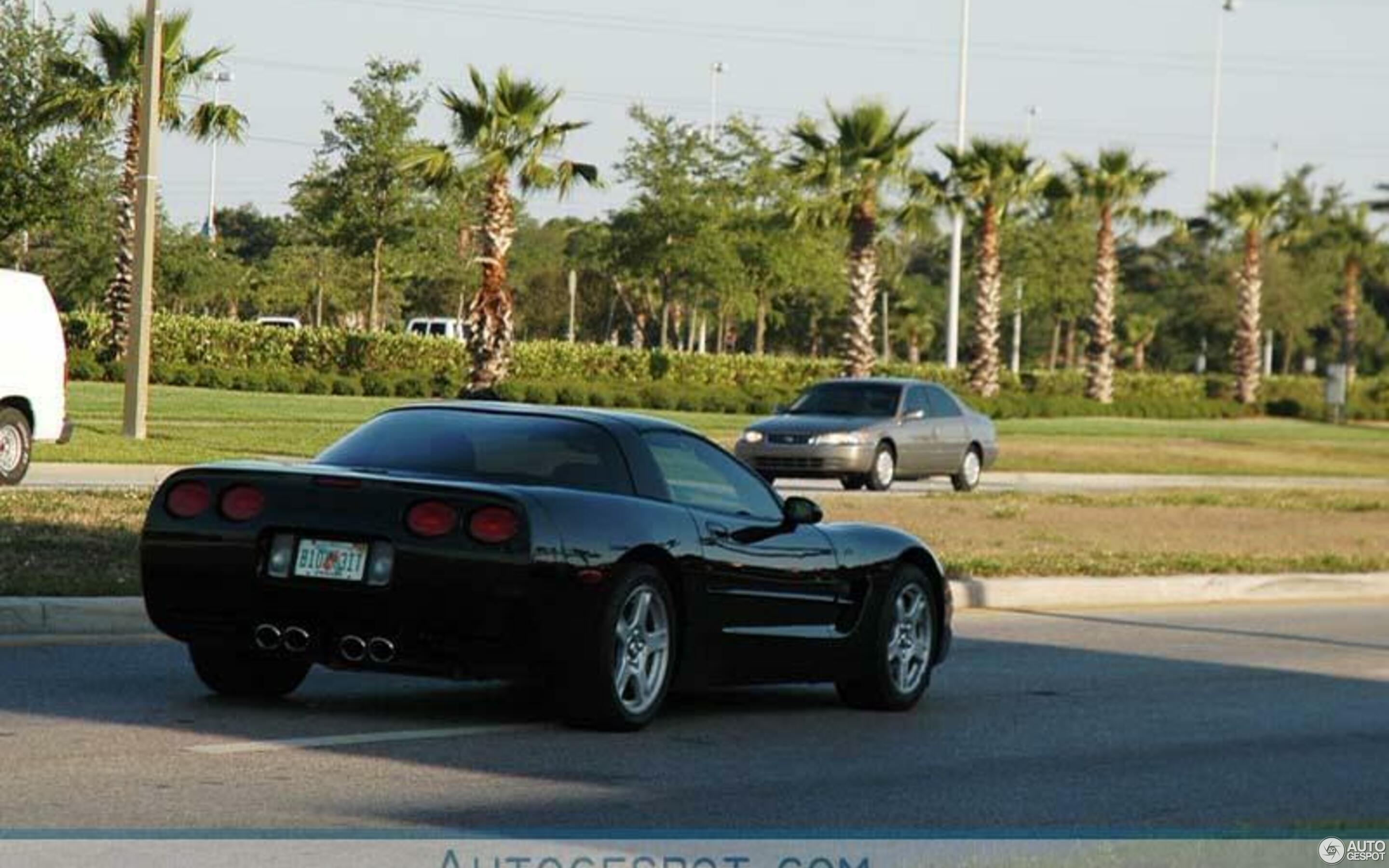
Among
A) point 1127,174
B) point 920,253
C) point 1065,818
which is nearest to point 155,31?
point 1065,818

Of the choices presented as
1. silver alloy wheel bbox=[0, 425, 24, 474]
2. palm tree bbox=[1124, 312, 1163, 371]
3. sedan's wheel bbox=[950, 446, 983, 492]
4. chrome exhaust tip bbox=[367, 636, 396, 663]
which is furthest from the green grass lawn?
palm tree bbox=[1124, 312, 1163, 371]

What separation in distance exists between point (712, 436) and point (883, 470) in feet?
41.5

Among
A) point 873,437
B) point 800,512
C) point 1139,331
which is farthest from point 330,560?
point 1139,331

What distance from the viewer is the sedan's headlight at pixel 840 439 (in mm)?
→ 32469

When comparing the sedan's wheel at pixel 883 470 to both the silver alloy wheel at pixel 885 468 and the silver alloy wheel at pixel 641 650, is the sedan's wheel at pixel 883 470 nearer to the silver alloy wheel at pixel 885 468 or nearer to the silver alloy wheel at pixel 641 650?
the silver alloy wheel at pixel 885 468

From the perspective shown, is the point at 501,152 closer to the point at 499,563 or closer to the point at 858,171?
the point at 858,171

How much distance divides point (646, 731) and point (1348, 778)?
2.90 m

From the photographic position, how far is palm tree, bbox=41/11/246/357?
51.3 meters

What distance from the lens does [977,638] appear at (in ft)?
53.3

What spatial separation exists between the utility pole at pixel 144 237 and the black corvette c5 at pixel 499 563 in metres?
22.4

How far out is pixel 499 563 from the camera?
32.7 feet

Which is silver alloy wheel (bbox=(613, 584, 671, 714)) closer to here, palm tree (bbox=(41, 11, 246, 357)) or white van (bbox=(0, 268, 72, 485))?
white van (bbox=(0, 268, 72, 485))

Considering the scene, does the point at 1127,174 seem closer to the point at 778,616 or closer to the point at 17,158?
the point at 17,158

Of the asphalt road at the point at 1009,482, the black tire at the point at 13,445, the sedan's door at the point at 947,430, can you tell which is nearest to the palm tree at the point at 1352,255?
the asphalt road at the point at 1009,482
